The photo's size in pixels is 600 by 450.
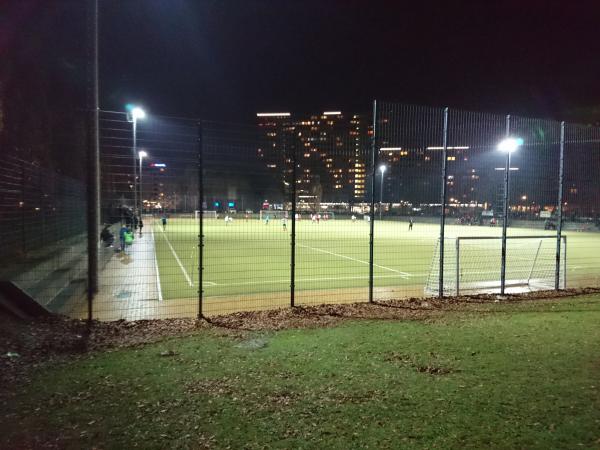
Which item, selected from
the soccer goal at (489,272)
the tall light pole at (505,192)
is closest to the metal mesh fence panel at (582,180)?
the soccer goal at (489,272)

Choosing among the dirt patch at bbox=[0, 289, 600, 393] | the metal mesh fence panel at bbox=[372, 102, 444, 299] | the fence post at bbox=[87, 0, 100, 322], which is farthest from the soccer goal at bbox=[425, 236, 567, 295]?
the fence post at bbox=[87, 0, 100, 322]

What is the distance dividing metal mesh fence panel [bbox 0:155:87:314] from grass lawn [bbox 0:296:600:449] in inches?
172

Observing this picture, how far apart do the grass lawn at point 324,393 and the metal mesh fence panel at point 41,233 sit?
14.3 ft

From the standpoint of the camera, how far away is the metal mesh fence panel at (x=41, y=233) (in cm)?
913

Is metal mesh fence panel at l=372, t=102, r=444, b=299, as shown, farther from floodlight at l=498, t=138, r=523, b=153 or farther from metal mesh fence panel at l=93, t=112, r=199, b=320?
metal mesh fence panel at l=93, t=112, r=199, b=320

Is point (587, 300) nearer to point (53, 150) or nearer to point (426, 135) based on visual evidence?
point (426, 135)

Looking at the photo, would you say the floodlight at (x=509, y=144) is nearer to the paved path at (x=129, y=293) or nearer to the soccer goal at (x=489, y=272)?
the soccer goal at (x=489, y=272)

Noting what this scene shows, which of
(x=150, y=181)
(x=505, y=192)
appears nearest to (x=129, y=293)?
(x=150, y=181)

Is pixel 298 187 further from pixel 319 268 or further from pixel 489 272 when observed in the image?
pixel 489 272

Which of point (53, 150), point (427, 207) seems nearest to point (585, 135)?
point (427, 207)

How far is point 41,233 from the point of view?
11.5 metres

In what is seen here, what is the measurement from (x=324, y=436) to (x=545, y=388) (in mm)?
2780

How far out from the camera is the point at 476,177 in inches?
523

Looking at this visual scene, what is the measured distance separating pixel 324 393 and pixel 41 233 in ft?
32.4
